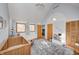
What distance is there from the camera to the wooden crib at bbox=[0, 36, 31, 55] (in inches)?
77.0

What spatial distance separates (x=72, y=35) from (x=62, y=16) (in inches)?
16.3

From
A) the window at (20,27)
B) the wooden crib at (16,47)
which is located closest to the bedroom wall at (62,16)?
the window at (20,27)

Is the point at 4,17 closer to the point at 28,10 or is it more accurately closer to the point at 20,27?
the point at 20,27

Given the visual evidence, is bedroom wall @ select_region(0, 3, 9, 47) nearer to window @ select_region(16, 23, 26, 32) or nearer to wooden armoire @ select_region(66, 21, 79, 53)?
window @ select_region(16, 23, 26, 32)

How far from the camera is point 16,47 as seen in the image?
6.46 feet

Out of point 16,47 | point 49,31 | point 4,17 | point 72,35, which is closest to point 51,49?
point 49,31

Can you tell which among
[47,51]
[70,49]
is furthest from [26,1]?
[70,49]

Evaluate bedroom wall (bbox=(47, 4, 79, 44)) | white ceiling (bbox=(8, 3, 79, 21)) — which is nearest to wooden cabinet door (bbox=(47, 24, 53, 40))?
bedroom wall (bbox=(47, 4, 79, 44))

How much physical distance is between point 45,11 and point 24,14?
1.37 ft

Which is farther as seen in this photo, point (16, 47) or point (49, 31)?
point (49, 31)

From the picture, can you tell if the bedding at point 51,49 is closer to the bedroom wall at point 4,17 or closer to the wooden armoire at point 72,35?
the wooden armoire at point 72,35

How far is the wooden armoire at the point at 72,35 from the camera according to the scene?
1.99 m

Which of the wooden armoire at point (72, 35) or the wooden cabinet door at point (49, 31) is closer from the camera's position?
the wooden armoire at point (72, 35)

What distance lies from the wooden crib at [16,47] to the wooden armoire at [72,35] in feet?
2.56
